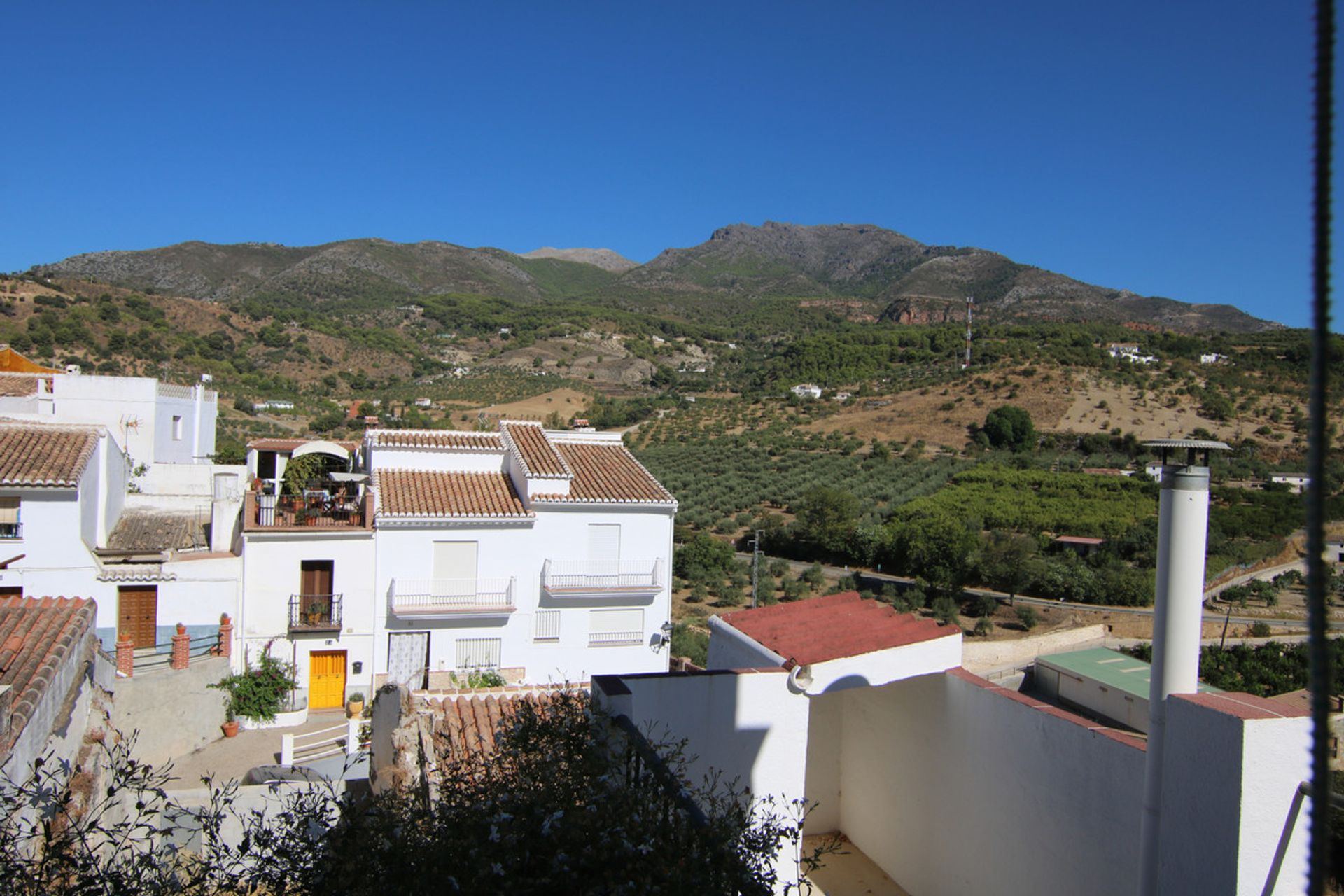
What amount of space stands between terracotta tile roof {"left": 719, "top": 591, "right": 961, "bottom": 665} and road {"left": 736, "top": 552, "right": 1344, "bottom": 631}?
17.6m

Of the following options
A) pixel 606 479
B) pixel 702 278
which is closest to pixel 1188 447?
pixel 606 479

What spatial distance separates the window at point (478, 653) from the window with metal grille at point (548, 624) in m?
0.74

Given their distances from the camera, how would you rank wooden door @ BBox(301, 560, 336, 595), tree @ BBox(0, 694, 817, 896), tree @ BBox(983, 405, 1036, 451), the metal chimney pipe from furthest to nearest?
tree @ BBox(983, 405, 1036, 451) → wooden door @ BBox(301, 560, 336, 595) → the metal chimney pipe → tree @ BBox(0, 694, 817, 896)

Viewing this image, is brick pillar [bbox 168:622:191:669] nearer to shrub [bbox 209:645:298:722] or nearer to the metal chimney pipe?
shrub [bbox 209:645:298:722]

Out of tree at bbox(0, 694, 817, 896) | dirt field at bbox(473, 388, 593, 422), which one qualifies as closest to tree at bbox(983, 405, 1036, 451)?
dirt field at bbox(473, 388, 593, 422)

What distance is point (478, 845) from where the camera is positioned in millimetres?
3232

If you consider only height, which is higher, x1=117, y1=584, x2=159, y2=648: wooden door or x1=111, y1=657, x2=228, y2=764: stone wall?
x1=117, y1=584, x2=159, y2=648: wooden door

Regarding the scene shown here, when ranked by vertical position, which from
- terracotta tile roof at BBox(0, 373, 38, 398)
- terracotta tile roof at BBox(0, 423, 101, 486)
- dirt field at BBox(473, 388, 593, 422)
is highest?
dirt field at BBox(473, 388, 593, 422)

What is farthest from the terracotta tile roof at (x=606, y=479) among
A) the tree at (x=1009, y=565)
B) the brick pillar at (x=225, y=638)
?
the tree at (x=1009, y=565)

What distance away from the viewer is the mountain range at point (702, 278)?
321 feet

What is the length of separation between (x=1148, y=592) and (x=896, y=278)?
112413mm

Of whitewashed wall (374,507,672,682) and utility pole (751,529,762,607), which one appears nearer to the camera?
whitewashed wall (374,507,672,682)

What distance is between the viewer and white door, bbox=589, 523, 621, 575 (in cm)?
1672

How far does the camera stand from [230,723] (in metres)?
14.1
